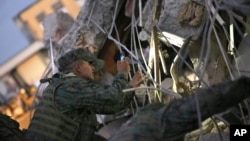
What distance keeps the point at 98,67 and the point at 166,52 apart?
950 mm

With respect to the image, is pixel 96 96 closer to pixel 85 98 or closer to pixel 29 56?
pixel 85 98

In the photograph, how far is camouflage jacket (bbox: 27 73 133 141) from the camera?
4.01 meters

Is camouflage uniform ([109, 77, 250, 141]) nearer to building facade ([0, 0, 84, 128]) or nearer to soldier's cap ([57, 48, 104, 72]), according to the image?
soldier's cap ([57, 48, 104, 72])

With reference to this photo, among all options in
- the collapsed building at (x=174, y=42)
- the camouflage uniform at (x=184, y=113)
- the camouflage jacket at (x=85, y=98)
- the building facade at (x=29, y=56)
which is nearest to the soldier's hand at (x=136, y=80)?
the collapsed building at (x=174, y=42)

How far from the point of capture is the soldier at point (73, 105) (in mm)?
4027

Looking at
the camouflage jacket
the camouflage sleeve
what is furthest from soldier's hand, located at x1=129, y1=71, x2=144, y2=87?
the camouflage sleeve

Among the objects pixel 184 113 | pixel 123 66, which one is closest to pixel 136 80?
pixel 123 66

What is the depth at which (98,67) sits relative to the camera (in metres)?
4.50

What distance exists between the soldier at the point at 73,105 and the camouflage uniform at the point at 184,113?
0.87 metres

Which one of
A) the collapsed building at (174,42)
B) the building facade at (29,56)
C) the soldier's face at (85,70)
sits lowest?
the building facade at (29,56)

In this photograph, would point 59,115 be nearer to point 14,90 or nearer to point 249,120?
point 249,120

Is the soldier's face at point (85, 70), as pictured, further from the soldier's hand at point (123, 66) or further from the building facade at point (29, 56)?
the building facade at point (29, 56)

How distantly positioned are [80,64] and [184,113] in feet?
4.80

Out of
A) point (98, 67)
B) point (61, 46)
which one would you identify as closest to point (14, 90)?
point (61, 46)
